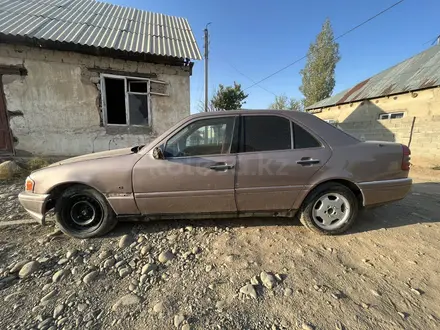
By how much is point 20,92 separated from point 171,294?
7612mm

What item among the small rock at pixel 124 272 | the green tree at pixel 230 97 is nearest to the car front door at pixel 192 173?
the small rock at pixel 124 272

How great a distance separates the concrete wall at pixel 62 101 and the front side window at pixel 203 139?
5.16 meters

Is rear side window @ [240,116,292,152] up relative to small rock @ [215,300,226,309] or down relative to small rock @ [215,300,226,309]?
up

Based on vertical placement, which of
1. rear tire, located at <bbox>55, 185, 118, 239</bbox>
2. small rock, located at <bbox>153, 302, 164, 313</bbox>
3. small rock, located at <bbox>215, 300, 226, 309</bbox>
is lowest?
small rock, located at <bbox>153, 302, 164, 313</bbox>

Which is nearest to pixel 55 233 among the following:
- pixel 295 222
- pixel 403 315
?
pixel 295 222

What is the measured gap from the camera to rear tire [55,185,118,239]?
8.23ft

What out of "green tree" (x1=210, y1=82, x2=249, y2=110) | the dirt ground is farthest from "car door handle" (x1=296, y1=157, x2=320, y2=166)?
"green tree" (x1=210, y1=82, x2=249, y2=110)

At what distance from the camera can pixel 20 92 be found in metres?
5.97

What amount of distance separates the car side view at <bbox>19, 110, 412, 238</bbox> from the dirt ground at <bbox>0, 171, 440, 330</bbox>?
293mm

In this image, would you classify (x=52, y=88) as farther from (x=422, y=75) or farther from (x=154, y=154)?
(x=422, y=75)

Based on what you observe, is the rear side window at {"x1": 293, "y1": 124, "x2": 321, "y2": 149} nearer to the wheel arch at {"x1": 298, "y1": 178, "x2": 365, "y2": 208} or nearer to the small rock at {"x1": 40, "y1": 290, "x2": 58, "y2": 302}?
the wheel arch at {"x1": 298, "y1": 178, "x2": 365, "y2": 208}

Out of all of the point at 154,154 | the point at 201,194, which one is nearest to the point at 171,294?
the point at 201,194

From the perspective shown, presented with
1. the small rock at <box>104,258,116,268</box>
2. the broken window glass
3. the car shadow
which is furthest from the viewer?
the broken window glass

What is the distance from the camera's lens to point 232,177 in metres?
2.47
